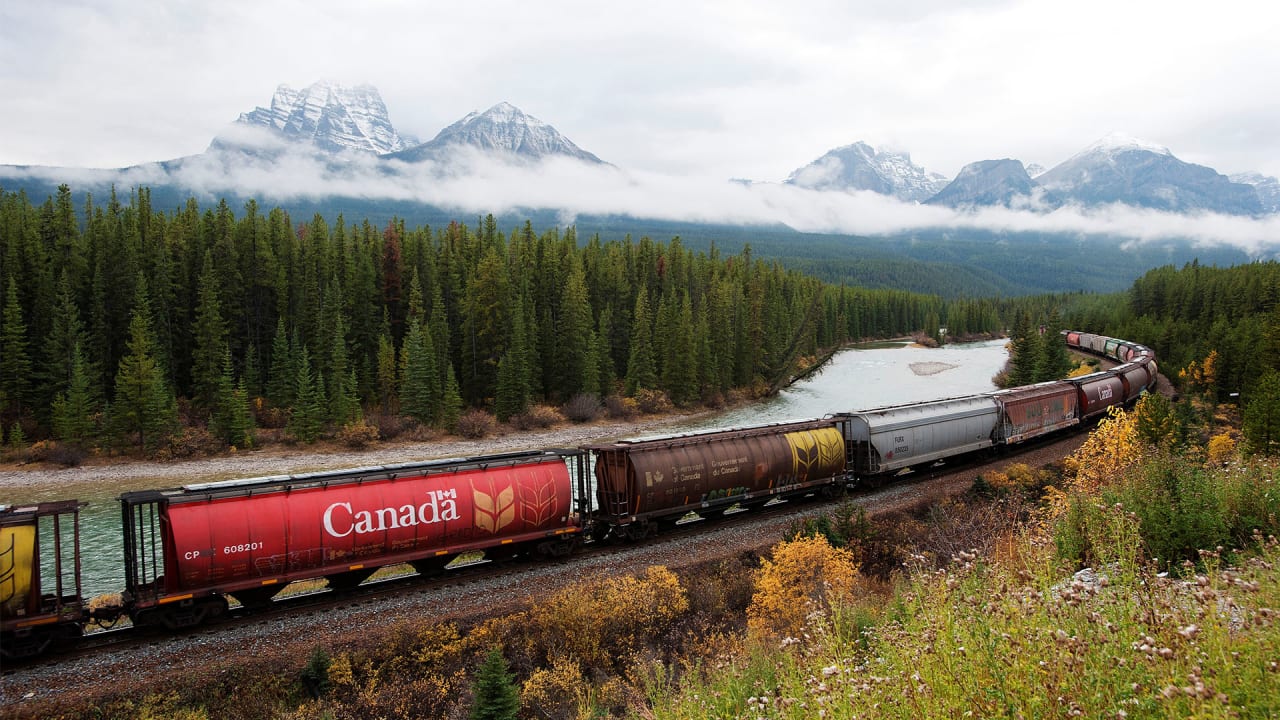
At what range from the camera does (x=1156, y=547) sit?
12.0 m

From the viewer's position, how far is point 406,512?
20.9 m

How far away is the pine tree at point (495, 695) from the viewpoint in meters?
14.3

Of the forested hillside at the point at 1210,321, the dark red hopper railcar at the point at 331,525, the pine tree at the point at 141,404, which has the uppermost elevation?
the forested hillside at the point at 1210,321

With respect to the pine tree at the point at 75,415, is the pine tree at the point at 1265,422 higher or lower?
higher

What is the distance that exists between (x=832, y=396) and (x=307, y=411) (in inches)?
2250

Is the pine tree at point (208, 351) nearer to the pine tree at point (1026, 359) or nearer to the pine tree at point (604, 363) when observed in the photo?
the pine tree at point (604, 363)

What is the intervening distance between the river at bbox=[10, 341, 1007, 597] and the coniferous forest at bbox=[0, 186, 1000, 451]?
7861 millimetres

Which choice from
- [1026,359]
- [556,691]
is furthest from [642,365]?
[556,691]

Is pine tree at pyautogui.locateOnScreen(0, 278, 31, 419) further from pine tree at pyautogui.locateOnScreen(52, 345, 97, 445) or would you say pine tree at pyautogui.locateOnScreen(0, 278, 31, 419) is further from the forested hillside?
the forested hillside

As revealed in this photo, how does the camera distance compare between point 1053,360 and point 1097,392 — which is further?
point 1053,360

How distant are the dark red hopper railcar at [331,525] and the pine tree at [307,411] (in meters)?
40.7

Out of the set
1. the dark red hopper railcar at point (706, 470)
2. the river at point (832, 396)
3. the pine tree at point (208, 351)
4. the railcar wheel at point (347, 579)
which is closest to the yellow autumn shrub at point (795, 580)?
the dark red hopper railcar at point (706, 470)

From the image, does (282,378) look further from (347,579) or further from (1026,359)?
(1026,359)

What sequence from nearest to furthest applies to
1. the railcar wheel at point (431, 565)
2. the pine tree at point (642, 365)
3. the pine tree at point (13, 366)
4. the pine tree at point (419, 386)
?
1. the railcar wheel at point (431, 565)
2. the pine tree at point (13, 366)
3. the pine tree at point (419, 386)
4. the pine tree at point (642, 365)
